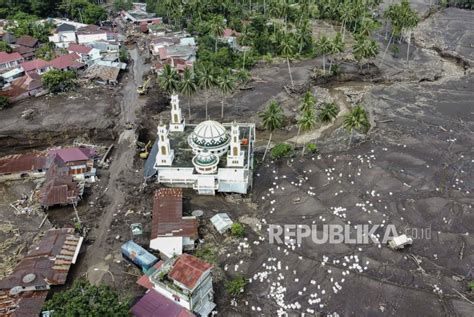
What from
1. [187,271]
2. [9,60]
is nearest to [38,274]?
[187,271]

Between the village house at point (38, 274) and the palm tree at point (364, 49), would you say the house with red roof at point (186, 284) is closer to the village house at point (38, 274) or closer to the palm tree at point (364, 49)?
the village house at point (38, 274)

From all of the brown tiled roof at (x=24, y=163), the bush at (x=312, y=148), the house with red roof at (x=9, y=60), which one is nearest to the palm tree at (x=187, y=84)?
the bush at (x=312, y=148)

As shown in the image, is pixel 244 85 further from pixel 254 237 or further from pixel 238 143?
pixel 254 237

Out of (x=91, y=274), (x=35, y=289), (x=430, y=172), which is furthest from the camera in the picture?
(x=430, y=172)

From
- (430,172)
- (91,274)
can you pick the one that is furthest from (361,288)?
(91,274)

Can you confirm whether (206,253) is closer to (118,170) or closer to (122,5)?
(118,170)

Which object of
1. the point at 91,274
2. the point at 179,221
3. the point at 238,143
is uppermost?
the point at 238,143

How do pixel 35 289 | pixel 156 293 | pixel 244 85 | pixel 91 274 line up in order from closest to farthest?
pixel 156 293, pixel 35 289, pixel 91 274, pixel 244 85
